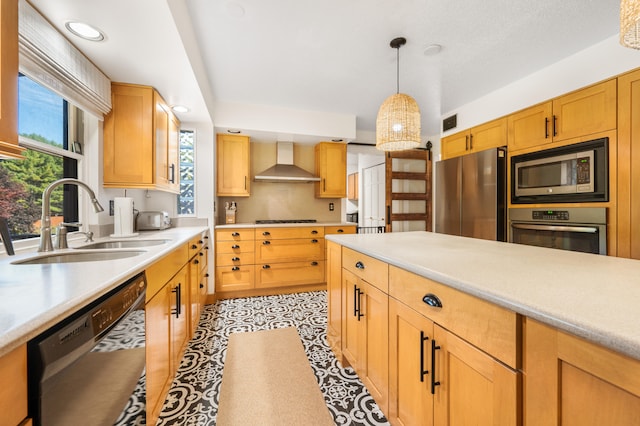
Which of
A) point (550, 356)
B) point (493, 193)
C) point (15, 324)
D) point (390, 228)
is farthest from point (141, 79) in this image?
point (390, 228)

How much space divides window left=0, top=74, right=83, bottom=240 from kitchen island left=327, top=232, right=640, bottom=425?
1883mm

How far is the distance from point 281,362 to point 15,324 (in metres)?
1.67

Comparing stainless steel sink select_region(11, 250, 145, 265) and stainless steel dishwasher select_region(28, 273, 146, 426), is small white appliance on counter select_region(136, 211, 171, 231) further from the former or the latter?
stainless steel dishwasher select_region(28, 273, 146, 426)

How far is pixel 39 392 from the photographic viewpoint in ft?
1.90

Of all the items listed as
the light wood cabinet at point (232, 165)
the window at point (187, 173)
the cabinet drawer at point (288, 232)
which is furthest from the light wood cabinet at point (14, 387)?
the light wood cabinet at point (232, 165)

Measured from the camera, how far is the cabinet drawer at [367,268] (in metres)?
1.33

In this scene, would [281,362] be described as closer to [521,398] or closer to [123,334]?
[123,334]

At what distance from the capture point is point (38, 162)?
63.7 inches

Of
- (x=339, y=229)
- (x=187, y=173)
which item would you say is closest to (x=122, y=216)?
(x=187, y=173)

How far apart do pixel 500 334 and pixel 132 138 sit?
2.71m

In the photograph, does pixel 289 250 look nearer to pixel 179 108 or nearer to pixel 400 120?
pixel 179 108

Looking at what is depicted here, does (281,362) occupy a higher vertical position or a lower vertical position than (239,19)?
lower

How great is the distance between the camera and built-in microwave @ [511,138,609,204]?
2.13m

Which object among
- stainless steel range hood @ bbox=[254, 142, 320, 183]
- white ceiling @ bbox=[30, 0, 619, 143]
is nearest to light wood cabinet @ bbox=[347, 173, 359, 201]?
stainless steel range hood @ bbox=[254, 142, 320, 183]
